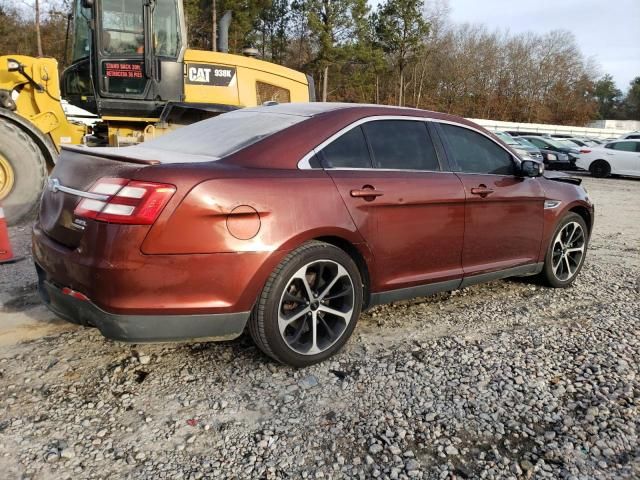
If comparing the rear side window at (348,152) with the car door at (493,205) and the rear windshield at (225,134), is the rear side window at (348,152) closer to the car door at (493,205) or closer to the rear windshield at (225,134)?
the rear windshield at (225,134)

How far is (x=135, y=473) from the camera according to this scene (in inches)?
87.0

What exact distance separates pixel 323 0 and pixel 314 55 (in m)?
3.64

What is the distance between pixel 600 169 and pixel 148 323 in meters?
20.5

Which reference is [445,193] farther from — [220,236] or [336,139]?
[220,236]

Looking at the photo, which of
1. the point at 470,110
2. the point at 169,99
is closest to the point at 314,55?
the point at 470,110

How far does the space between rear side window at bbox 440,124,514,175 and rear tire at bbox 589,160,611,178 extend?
17401 mm

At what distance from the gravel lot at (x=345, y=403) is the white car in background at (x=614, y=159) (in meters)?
17.4

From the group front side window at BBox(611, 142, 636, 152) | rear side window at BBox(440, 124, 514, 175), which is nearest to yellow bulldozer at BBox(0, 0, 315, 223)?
rear side window at BBox(440, 124, 514, 175)

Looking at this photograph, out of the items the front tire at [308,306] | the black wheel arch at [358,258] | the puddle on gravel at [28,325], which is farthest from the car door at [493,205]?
the puddle on gravel at [28,325]

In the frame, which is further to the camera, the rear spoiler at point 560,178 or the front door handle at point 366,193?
the rear spoiler at point 560,178

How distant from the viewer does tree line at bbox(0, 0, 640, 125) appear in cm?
2619

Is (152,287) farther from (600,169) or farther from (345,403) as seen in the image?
(600,169)

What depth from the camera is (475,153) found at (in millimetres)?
4254

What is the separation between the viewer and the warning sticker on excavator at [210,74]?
7992 mm
